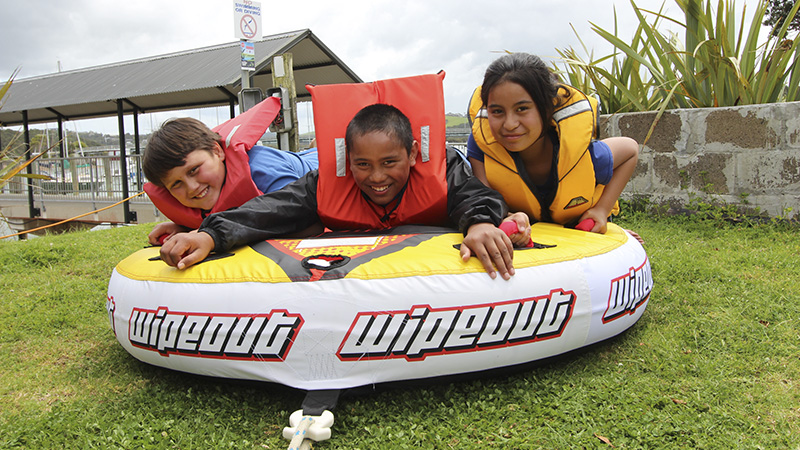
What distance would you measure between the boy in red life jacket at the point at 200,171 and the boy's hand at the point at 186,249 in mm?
672

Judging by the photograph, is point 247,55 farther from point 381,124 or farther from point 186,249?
point 186,249

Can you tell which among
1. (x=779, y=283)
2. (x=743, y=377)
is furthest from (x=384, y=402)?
(x=779, y=283)

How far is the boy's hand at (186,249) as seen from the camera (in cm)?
217

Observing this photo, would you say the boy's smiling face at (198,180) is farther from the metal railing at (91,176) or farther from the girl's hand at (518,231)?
the metal railing at (91,176)

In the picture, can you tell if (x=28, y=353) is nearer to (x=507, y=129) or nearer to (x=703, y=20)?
(x=507, y=129)

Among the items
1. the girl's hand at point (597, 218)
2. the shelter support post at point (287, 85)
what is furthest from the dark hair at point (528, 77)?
the shelter support post at point (287, 85)

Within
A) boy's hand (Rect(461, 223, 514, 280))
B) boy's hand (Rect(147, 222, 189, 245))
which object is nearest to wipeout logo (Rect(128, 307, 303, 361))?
boy's hand (Rect(461, 223, 514, 280))

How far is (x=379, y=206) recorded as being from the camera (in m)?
2.88

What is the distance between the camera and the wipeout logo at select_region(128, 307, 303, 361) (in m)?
1.94

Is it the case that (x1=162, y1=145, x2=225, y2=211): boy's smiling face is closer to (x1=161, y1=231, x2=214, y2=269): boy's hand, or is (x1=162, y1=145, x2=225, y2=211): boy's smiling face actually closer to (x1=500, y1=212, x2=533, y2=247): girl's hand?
(x1=161, y1=231, x2=214, y2=269): boy's hand

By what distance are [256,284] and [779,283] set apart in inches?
114

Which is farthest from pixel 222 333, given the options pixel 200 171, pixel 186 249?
pixel 200 171

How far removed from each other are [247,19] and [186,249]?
461 cm

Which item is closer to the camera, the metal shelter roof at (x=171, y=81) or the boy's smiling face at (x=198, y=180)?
the boy's smiling face at (x=198, y=180)
